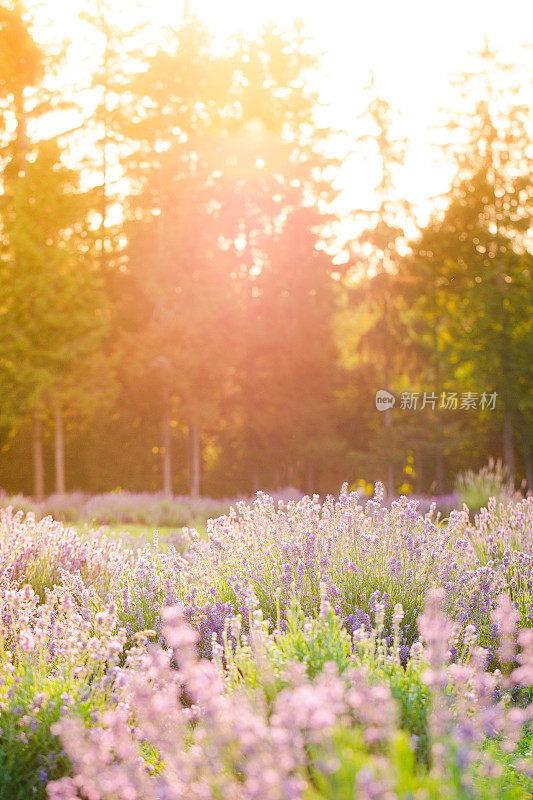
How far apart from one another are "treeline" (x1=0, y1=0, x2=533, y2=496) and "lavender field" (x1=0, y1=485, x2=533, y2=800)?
14.4m

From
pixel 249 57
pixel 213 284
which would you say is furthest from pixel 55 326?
pixel 249 57

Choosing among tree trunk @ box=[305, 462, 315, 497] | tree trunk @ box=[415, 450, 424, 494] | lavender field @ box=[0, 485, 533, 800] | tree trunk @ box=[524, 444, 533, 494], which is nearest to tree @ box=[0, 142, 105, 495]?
tree trunk @ box=[305, 462, 315, 497]

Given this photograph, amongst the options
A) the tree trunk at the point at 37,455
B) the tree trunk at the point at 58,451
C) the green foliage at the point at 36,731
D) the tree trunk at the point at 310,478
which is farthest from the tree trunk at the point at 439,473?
the green foliage at the point at 36,731

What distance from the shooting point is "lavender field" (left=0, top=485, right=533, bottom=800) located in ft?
7.03

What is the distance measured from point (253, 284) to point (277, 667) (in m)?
21.5

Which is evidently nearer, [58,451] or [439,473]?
[58,451]

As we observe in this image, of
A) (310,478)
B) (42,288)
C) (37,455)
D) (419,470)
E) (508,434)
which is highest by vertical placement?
(42,288)

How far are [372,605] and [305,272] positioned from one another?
63.4 ft

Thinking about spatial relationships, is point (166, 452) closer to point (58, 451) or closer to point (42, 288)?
point (58, 451)

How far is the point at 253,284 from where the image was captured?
2425 cm

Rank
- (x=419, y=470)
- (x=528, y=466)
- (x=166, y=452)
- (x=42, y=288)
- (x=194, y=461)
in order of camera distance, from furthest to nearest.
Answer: (x=419, y=470) → (x=528, y=466) → (x=194, y=461) → (x=166, y=452) → (x=42, y=288)

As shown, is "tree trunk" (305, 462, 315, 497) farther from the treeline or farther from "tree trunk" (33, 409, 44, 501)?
"tree trunk" (33, 409, 44, 501)

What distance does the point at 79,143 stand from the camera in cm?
2281

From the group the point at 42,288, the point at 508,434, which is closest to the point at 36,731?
the point at 42,288
